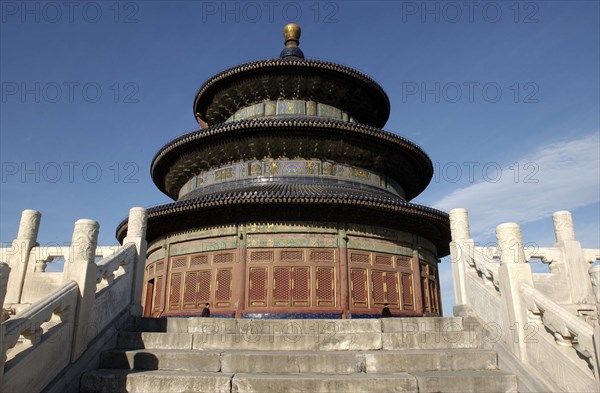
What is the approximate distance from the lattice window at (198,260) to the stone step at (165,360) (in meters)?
9.15

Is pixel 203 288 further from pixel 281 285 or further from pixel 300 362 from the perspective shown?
pixel 300 362

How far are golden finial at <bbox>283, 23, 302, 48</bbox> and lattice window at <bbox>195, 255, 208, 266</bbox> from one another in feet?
46.2

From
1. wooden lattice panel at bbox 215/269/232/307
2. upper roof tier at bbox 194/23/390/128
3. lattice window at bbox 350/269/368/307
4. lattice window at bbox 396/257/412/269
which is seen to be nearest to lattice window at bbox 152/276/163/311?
wooden lattice panel at bbox 215/269/232/307

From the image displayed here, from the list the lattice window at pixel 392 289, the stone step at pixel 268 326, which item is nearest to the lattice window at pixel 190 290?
the lattice window at pixel 392 289

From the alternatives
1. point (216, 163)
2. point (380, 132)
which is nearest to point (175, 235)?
point (216, 163)

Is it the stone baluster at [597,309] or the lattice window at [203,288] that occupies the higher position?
the lattice window at [203,288]

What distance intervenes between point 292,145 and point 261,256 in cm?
497

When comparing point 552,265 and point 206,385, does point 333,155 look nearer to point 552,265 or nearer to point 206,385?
point 552,265

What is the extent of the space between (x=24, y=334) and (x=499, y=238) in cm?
734

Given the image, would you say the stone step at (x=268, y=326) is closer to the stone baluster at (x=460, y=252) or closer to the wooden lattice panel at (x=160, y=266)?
the stone baluster at (x=460, y=252)

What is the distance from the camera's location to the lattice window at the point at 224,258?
1574cm

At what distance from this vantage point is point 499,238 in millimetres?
7766

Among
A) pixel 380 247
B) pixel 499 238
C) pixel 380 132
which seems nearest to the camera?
pixel 499 238

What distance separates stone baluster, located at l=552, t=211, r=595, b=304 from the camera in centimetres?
1261
